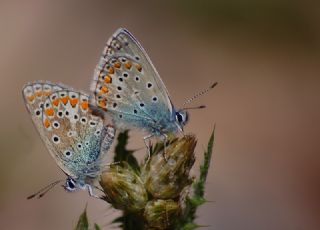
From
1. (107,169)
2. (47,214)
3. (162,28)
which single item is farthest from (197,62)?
(107,169)

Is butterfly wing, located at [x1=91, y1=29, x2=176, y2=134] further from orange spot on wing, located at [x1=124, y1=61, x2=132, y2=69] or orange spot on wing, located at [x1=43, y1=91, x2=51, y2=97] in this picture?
orange spot on wing, located at [x1=43, y1=91, x2=51, y2=97]

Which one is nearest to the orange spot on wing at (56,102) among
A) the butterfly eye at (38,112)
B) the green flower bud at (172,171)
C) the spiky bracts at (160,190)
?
the butterfly eye at (38,112)

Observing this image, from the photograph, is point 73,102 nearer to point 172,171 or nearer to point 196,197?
point 172,171

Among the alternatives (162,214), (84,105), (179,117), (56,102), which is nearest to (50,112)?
(56,102)

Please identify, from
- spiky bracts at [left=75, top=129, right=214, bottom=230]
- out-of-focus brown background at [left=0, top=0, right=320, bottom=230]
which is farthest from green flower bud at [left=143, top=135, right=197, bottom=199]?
out-of-focus brown background at [left=0, top=0, right=320, bottom=230]

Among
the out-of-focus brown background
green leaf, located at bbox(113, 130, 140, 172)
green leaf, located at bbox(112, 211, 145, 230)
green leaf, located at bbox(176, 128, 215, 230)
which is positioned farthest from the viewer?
the out-of-focus brown background
